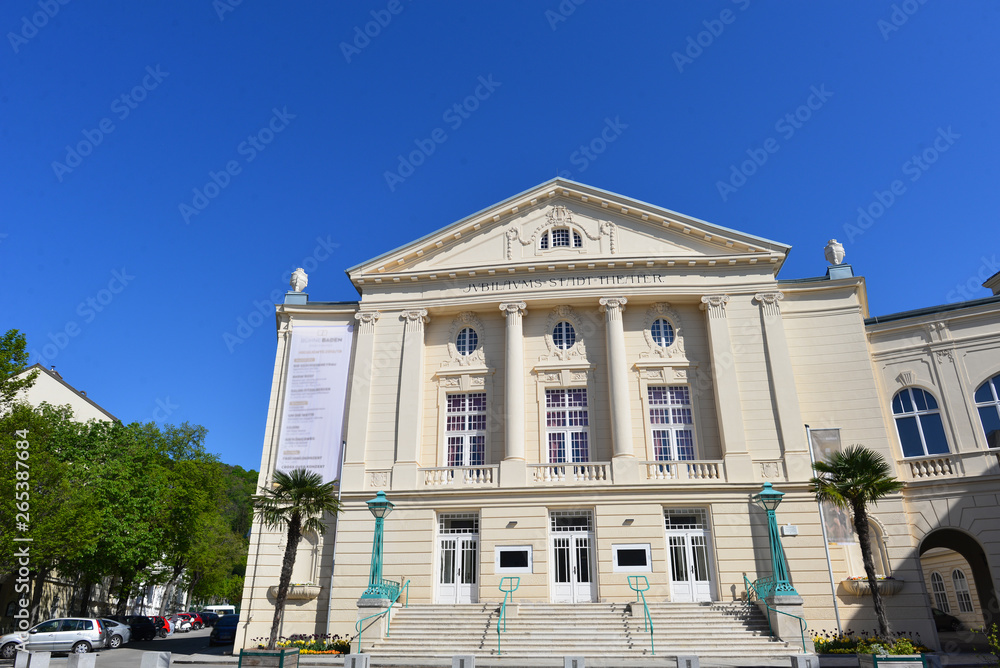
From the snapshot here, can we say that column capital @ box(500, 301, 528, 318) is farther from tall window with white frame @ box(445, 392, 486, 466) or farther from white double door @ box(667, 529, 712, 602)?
white double door @ box(667, 529, 712, 602)

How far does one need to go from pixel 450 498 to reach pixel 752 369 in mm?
12726

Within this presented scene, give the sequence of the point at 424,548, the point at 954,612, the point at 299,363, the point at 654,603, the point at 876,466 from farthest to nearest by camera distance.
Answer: the point at 954,612, the point at 299,363, the point at 424,548, the point at 654,603, the point at 876,466

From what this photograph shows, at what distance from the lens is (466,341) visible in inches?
1104

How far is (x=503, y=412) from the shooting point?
85.5 feet

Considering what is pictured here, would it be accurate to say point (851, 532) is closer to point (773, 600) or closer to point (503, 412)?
Result: point (773, 600)

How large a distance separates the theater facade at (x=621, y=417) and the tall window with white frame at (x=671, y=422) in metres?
0.08

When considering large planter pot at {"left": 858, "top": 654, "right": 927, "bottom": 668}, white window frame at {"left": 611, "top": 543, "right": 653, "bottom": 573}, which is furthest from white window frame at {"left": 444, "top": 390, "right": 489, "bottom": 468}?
large planter pot at {"left": 858, "top": 654, "right": 927, "bottom": 668}

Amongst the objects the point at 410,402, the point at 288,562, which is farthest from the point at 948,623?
the point at 288,562

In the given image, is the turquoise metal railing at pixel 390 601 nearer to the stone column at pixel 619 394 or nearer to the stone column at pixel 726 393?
the stone column at pixel 619 394

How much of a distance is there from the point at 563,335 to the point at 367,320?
849 centimetres

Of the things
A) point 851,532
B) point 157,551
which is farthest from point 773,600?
point 157,551

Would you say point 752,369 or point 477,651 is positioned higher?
point 752,369

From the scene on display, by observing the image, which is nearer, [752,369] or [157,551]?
[752,369]

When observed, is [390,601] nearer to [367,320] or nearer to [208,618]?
[367,320]
